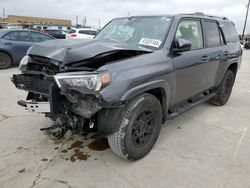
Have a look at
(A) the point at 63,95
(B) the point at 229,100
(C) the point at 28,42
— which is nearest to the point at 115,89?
(A) the point at 63,95

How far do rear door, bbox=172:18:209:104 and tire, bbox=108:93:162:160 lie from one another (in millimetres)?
567

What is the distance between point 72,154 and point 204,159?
1688 mm

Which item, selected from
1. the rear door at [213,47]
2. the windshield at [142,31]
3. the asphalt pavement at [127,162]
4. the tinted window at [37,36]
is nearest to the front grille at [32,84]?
the asphalt pavement at [127,162]

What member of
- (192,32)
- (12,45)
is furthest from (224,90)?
(12,45)

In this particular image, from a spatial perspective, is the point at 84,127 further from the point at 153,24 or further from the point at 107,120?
the point at 153,24

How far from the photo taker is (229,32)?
509 cm

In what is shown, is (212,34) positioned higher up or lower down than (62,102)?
higher up

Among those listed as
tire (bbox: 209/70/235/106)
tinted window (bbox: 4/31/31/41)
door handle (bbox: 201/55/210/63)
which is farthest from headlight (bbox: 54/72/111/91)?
tinted window (bbox: 4/31/31/41)

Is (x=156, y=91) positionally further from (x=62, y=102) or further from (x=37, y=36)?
(x=37, y=36)

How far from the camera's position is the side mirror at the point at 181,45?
10.1 feet

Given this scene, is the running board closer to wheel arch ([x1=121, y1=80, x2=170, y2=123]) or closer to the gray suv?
the gray suv

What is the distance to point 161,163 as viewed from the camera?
2951mm

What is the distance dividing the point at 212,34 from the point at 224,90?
140 centimetres

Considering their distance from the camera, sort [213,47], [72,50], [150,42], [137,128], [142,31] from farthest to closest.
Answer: [213,47]
[142,31]
[150,42]
[137,128]
[72,50]
